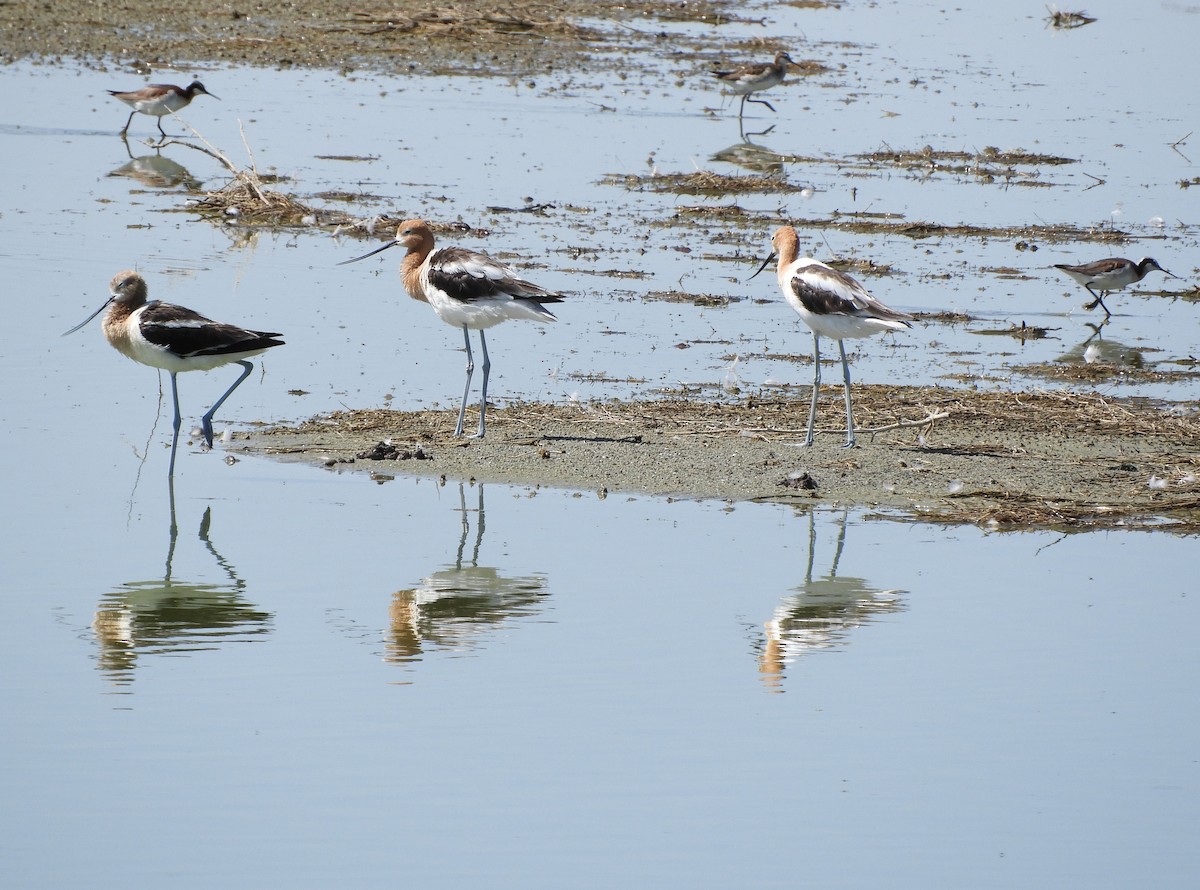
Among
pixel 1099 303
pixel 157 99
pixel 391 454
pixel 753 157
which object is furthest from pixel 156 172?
pixel 391 454

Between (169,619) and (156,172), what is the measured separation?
1361 centimetres

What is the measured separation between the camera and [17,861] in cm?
530

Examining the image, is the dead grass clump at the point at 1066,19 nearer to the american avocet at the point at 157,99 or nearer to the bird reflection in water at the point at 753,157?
the bird reflection in water at the point at 753,157

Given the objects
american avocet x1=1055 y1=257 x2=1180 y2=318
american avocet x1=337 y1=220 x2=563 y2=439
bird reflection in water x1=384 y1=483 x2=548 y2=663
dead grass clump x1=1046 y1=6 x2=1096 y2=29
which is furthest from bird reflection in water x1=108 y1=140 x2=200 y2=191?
dead grass clump x1=1046 y1=6 x2=1096 y2=29

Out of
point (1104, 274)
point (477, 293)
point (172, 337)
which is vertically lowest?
point (1104, 274)

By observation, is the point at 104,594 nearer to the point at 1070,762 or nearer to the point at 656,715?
the point at 656,715

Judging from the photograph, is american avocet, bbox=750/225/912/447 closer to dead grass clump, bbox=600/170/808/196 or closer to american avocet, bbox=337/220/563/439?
american avocet, bbox=337/220/563/439

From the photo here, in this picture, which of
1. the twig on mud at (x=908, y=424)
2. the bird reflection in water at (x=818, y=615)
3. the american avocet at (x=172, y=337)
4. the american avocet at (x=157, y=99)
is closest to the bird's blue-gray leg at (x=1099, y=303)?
the twig on mud at (x=908, y=424)

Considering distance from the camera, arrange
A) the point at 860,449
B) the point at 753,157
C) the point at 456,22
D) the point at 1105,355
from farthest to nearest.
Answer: the point at 456,22, the point at 753,157, the point at 1105,355, the point at 860,449

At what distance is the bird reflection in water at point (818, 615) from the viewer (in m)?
7.45

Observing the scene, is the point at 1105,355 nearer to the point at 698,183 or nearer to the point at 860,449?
the point at 860,449

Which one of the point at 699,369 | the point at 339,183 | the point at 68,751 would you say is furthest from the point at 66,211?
the point at 68,751

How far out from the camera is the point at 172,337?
33.5 feet

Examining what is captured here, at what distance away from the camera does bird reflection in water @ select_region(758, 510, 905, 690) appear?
745 cm
